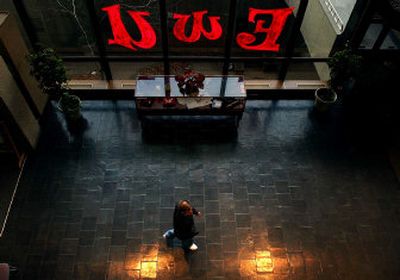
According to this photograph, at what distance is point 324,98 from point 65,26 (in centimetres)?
729

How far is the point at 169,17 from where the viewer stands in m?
8.62

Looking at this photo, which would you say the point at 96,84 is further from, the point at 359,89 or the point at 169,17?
the point at 359,89

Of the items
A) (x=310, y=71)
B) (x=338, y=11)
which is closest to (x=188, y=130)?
(x=310, y=71)

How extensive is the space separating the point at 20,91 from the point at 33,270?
3.90 m

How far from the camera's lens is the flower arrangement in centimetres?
855

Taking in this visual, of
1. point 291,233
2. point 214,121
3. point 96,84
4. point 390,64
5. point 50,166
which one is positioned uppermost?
point 390,64

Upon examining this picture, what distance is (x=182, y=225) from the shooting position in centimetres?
608

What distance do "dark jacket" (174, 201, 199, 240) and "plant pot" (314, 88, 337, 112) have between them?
5.04 meters

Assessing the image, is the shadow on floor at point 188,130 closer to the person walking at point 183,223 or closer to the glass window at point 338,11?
the person walking at point 183,223

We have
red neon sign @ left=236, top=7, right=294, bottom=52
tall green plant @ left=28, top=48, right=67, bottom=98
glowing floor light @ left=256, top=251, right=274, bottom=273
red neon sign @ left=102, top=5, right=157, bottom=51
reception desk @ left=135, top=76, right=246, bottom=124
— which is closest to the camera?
glowing floor light @ left=256, top=251, right=274, bottom=273

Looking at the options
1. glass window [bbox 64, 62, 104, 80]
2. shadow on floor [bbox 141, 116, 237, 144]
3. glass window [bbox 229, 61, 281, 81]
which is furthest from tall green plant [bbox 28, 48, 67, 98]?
glass window [bbox 229, 61, 281, 81]

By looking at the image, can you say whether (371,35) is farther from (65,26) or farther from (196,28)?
(65,26)

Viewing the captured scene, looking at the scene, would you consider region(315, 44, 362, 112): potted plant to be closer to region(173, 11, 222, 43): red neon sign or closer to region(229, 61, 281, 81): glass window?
region(229, 61, 281, 81): glass window

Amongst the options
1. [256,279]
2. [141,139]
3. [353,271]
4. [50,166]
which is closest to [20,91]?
[50,166]
